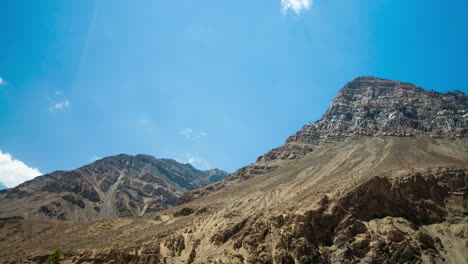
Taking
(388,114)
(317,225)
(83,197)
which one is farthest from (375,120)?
(83,197)

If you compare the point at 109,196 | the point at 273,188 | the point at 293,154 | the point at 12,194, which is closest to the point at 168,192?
the point at 109,196

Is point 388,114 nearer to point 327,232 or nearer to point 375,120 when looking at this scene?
point 375,120

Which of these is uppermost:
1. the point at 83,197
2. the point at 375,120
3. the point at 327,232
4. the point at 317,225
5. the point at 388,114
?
the point at 388,114

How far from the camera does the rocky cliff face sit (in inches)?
4578

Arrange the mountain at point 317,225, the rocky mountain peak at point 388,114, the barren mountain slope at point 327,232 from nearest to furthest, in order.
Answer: the barren mountain slope at point 327,232, the mountain at point 317,225, the rocky mountain peak at point 388,114

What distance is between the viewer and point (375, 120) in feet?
487

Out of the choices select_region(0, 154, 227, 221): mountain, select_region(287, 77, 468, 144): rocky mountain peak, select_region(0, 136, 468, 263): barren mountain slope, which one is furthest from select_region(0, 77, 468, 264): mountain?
select_region(0, 154, 227, 221): mountain

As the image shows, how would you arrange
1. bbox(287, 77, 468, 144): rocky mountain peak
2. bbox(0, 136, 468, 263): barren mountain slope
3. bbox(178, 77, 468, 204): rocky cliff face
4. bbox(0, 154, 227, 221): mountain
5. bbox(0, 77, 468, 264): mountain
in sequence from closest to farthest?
bbox(0, 136, 468, 263): barren mountain slope → bbox(0, 77, 468, 264): mountain → bbox(178, 77, 468, 204): rocky cliff face → bbox(287, 77, 468, 144): rocky mountain peak → bbox(0, 154, 227, 221): mountain

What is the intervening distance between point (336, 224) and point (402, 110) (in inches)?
4984

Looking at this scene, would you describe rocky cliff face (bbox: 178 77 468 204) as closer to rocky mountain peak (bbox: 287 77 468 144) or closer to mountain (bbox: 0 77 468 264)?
rocky mountain peak (bbox: 287 77 468 144)

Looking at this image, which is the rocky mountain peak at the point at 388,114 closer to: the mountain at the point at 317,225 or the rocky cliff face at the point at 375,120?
the rocky cliff face at the point at 375,120

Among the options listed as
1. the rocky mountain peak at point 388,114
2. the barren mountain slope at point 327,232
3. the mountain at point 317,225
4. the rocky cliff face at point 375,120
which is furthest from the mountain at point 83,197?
the rocky mountain peak at point 388,114

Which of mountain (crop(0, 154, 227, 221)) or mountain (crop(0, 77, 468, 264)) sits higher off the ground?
mountain (crop(0, 154, 227, 221))

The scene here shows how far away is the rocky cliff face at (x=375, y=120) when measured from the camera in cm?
11627
